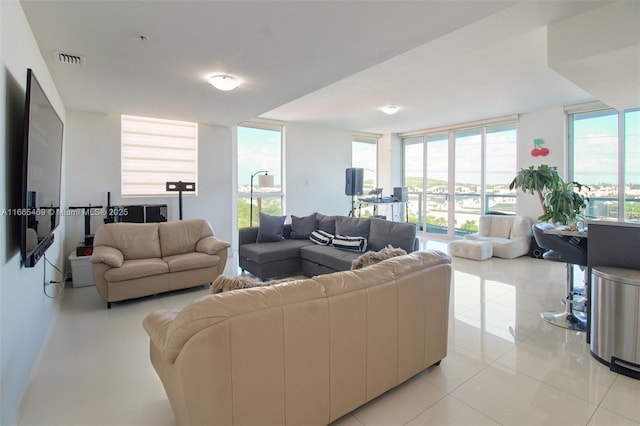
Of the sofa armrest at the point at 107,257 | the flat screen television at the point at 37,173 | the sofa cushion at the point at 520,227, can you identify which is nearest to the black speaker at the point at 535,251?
the sofa cushion at the point at 520,227

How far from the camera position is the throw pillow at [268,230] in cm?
481

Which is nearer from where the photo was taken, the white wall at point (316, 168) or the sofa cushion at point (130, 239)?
the sofa cushion at point (130, 239)

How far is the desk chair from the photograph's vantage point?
2873 mm

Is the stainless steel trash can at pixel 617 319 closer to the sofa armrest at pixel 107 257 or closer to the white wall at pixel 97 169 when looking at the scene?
the sofa armrest at pixel 107 257

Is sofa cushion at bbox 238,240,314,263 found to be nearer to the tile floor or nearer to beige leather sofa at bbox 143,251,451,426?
the tile floor

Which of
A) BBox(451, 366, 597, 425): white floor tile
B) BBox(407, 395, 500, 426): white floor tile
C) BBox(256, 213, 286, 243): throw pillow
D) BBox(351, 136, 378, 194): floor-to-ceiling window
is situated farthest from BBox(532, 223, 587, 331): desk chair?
BBox(351, 136, 378, 194): floor-to-ceiling window

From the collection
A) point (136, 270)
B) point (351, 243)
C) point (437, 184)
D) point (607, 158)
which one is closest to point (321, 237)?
point (351, 243)

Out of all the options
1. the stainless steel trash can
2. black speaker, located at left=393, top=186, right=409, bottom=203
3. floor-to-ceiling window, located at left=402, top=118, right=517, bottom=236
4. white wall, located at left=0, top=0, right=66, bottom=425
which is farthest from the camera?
black speaker, located at left=393, top=186, right=409, bottom=203

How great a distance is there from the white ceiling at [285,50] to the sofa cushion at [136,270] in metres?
2.02

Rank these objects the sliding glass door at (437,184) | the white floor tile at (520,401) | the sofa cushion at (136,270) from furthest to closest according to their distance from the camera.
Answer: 1. the sliding glass door at (437,184)
2. the sofa cushion at (136,270)
3. the white floor tile at (520,401)

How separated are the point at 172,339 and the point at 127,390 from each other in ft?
4.01

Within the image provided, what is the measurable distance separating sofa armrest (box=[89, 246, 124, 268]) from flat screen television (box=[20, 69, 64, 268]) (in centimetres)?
89

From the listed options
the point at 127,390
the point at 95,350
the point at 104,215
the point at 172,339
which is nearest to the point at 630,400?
the point at 172,339

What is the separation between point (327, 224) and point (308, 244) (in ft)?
1.60
